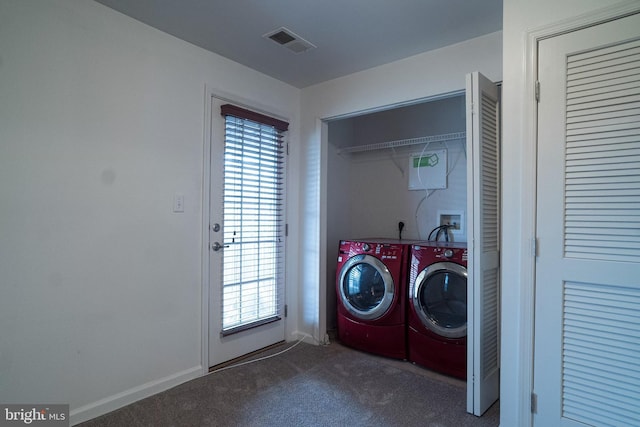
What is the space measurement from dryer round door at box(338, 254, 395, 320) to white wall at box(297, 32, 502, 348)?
23 centimetres

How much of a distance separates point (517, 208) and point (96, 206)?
2235mm

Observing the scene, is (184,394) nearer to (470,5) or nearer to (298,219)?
(298,219)

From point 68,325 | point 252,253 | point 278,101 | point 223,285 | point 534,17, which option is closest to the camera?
point 534,17

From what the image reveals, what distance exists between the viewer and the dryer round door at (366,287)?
108 inches

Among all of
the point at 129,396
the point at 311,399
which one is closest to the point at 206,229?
the point at 129,396

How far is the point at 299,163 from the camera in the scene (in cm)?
316

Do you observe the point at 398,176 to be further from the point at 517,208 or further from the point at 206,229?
the point at 206,229

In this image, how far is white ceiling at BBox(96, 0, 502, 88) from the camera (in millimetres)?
1908

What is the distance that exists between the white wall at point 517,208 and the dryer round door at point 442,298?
65cm

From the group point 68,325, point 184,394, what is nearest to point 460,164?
point 184,394

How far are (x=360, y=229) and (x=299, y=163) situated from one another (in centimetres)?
109

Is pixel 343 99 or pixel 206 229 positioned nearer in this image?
pixel 206 229

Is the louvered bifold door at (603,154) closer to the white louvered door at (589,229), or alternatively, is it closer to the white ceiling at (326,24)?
the white louvered door at (589,229)

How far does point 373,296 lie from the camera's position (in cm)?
286
